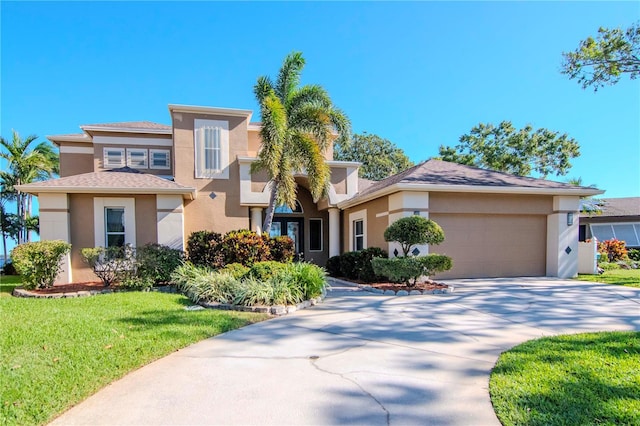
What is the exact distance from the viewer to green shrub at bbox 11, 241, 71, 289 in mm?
9430

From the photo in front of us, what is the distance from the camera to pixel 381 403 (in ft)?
10.5

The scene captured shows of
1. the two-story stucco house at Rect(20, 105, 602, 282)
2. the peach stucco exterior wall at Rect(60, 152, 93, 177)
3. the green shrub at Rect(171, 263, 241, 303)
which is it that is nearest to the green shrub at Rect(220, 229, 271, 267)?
the green shrub at Rect(171, 263, 241, 303)

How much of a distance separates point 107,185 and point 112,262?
3168 millimetres

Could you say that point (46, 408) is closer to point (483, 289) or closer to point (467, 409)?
point (467, 409)

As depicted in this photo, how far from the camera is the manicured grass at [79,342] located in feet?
10.5

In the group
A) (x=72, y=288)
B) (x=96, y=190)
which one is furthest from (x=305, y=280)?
(x=96, y=190)

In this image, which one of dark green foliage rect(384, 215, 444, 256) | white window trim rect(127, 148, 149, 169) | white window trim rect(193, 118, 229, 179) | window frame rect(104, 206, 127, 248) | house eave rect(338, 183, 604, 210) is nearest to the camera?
dark green foliage rect(384, 215, 444, 256)

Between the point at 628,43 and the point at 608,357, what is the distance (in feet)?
44.3

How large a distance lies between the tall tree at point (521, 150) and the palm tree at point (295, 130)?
19.9 meters

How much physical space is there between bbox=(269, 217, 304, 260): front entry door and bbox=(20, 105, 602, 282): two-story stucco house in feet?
7.06

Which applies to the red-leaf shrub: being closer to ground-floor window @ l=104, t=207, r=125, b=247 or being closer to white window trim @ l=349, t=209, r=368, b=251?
white window trim @ l=349, t=209, r=368, b=251

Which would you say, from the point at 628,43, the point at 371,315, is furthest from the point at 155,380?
the point at 628,43

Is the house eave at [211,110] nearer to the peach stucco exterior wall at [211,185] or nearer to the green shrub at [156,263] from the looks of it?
the peach stucco exterior wall at [211,185]

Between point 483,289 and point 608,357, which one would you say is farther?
point 483,289
